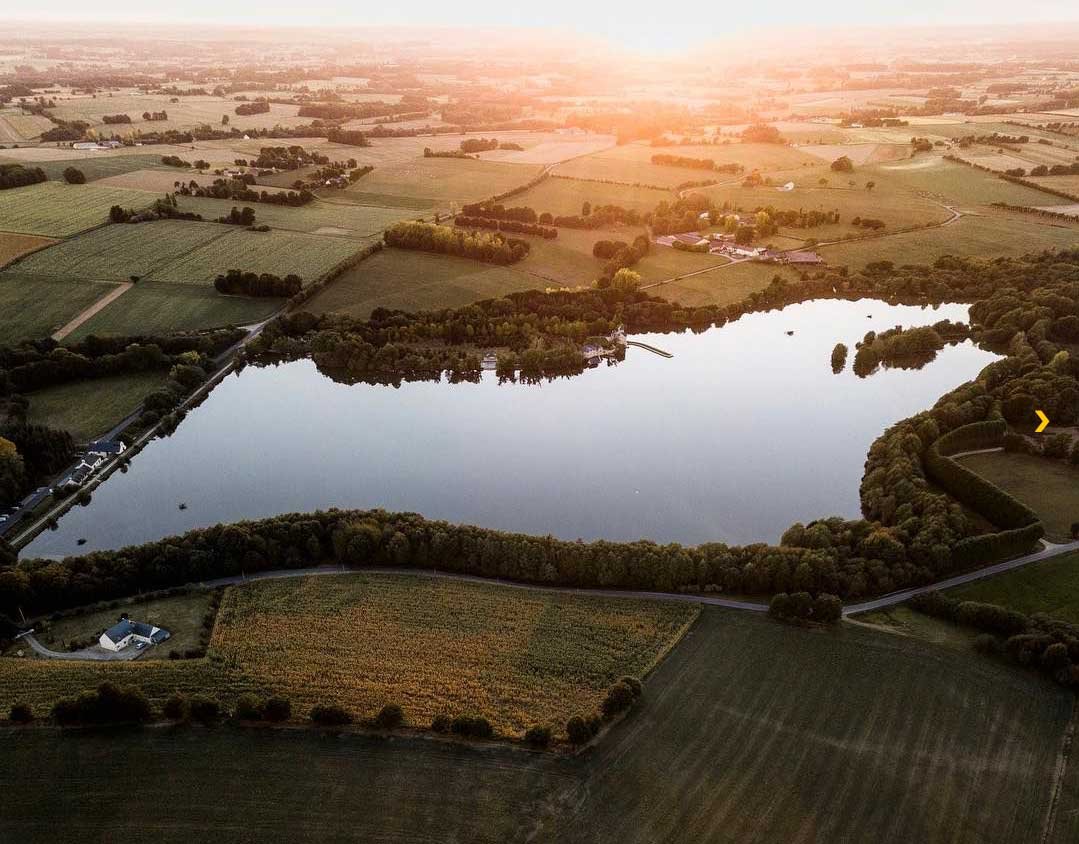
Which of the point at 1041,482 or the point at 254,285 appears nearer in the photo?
the point at 1041,482

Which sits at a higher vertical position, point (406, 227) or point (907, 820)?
Answer: point (406, 227)

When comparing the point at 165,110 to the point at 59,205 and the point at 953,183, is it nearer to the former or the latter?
the point at 59,205

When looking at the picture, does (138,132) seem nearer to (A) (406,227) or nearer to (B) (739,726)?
(A) (406,227)

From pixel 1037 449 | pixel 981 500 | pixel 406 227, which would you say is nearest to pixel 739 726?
pixel 981 500

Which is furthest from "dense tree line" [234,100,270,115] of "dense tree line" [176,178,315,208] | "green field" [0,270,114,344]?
"green field" [0,270,114,344]

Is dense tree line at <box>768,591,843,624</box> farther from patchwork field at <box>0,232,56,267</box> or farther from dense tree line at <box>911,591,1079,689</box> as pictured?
patchwork field at <box>0,232,56,267</box>

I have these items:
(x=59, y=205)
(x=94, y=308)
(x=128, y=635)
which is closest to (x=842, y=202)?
(x=94, y=308)
